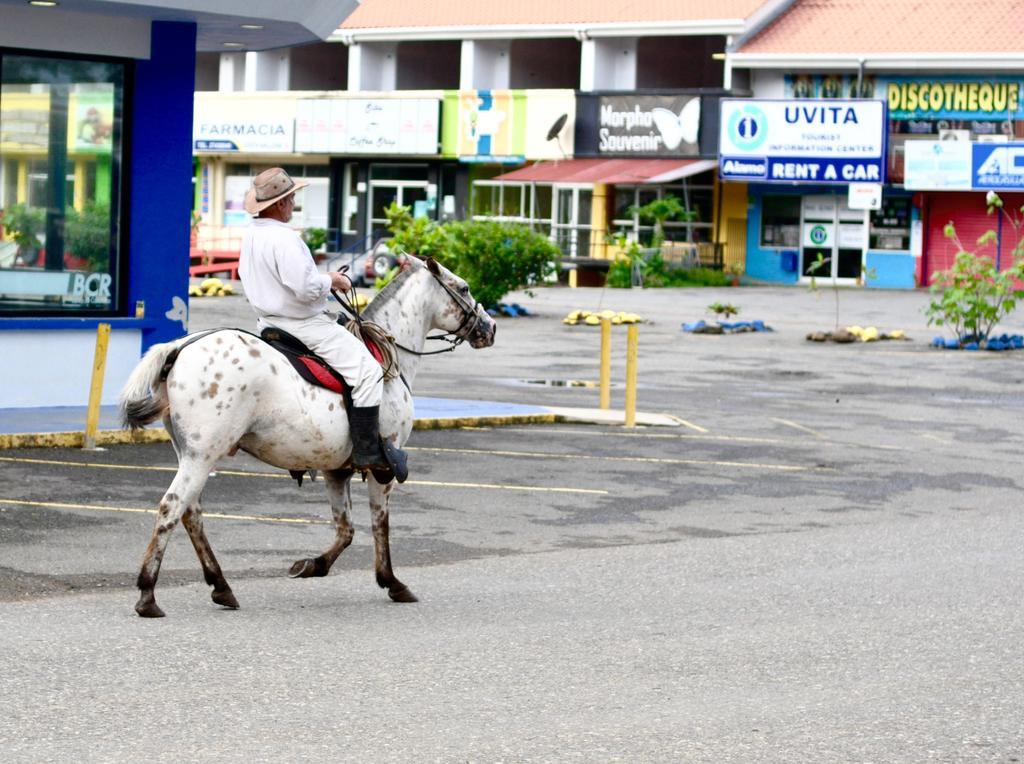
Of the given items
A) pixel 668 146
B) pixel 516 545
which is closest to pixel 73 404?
pixel 516 545

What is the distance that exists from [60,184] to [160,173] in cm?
97

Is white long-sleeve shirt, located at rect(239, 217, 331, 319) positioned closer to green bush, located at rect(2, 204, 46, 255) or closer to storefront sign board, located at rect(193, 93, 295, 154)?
green bush, located at rect(2, 204, 46, 255)

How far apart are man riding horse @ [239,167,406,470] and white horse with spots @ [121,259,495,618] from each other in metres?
0.13

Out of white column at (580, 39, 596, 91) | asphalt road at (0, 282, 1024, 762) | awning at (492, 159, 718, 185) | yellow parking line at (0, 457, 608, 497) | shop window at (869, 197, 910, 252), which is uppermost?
white column at (580, 39, 596, 91)

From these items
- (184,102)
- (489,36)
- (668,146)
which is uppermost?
(489,36)

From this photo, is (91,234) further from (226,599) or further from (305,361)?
(226,599)

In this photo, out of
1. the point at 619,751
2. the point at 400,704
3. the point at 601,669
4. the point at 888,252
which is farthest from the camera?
the point at 888,252

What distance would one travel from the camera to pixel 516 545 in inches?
484

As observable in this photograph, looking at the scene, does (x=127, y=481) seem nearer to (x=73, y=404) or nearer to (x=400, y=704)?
(x=73, y=404)

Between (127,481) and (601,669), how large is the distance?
6.85 meters

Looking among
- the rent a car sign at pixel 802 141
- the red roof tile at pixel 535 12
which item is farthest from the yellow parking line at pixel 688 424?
the red roof tile at pixel 535 12

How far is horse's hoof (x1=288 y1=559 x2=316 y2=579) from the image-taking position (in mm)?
10031

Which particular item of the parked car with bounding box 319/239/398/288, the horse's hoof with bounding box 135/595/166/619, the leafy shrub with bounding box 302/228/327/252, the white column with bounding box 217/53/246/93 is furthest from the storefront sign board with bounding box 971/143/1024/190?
the horse's hoof with bounding box 135/595/166/619

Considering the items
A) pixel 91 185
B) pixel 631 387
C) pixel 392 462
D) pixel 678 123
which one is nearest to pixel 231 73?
pixel 678 123
